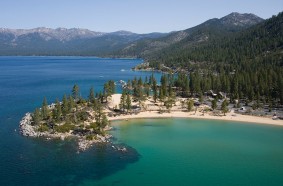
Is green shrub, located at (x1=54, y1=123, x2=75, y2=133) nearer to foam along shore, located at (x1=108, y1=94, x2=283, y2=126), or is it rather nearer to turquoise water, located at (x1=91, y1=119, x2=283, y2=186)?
turquoise water, located at (x1=91, y1=119, x2=283, y2=186)

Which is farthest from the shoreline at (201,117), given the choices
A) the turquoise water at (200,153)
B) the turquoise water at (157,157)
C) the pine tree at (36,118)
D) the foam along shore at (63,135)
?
the pine tree at (36,118)

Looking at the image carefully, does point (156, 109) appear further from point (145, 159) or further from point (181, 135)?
point (145, 159)

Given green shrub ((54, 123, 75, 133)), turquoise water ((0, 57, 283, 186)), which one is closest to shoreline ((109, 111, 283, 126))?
turquoise water ((0, 57, 283, 186))

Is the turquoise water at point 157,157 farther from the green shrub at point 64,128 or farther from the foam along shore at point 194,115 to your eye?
the green shrub at point 64,128

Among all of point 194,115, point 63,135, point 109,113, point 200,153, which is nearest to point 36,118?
point 63,135

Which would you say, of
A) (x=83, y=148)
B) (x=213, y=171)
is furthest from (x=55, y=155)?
(x=213, y=171)

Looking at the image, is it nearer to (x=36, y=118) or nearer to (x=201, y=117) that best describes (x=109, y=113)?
(x=36, y=118)

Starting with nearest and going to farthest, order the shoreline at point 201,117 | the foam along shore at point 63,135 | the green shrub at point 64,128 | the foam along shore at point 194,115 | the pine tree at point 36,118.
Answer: the foam along shore at point 63,135, the green shrub at point 64,128, the pine tree at point 36,118, the shoreline at point 201,117, the foam along shore at point 194,115
